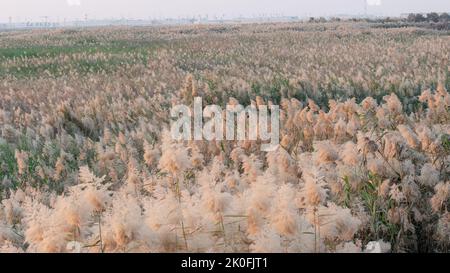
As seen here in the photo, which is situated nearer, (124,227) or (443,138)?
(124,227)

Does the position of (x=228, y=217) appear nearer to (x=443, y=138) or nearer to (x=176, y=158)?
(x=176, y=158)

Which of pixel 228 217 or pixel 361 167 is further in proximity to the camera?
pixel 361 167

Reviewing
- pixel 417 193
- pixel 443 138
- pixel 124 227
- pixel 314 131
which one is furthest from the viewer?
pixel 314 131

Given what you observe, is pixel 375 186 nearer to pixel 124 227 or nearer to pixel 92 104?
pixel 124 227

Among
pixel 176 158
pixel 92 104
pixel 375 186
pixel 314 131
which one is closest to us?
pixel 176 158

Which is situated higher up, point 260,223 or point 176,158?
point 176,158

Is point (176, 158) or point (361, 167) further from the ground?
point (176, 158)

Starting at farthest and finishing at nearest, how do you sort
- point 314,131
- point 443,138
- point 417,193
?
1. point 314,131
2. point 443,138
3. point 417,193
